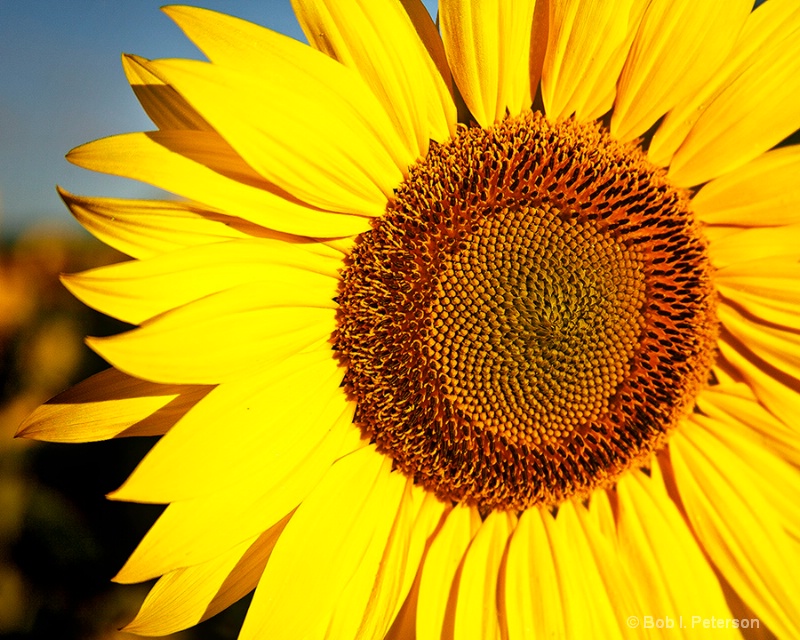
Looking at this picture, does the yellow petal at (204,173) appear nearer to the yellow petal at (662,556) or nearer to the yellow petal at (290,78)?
the yellow petal at (290,78)

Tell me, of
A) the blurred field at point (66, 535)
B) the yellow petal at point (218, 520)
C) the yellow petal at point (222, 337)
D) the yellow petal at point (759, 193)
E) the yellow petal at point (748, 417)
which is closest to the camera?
the yellow petal at point (222, 337)

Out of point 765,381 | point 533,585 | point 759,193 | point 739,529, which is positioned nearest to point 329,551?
point 533,585

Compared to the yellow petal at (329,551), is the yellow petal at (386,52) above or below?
above

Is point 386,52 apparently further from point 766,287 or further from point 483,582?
point 483,582

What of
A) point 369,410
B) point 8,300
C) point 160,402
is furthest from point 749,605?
point 8,300

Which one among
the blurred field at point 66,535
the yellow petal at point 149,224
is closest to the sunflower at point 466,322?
the yellow petal at point 149,224

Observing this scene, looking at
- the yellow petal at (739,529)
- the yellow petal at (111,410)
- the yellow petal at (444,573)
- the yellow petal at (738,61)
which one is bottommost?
the yellow petal at (739,529)

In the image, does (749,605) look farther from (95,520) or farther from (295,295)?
(95,520)
